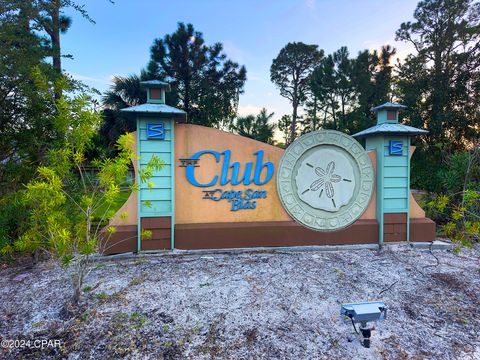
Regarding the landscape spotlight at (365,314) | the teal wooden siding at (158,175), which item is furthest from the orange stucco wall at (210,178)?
the landscape spotlight at (365,314)

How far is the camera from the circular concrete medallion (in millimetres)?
5961

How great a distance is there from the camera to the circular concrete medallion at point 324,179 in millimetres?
5961

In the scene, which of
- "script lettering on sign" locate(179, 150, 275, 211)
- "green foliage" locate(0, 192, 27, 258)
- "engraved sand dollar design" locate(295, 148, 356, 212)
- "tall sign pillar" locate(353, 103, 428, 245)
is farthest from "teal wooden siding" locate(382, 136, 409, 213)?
"green foliage" locate(0, 192, 27, 258)

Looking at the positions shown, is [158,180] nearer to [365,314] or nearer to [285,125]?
[365,314]

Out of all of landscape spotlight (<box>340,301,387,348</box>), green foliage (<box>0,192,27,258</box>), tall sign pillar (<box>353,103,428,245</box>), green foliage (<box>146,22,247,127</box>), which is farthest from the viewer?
green foliage (<box>146,22,247,127</box>)

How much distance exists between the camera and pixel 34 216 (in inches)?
136

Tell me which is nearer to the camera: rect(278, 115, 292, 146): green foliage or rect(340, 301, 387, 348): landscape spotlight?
rect(340, 301, 387, 348): landscape spotlight

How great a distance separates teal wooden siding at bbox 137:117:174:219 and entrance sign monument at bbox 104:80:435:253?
19mm

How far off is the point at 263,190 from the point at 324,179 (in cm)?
135

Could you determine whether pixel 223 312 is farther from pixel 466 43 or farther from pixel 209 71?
pixel 209 71

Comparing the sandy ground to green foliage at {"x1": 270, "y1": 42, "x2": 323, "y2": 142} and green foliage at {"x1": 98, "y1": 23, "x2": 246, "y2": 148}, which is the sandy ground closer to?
green foliage at {"x1": 98, "y1": 23, "x2": 246, "y2": 148}

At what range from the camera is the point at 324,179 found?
603cm

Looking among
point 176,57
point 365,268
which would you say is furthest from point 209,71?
point 365,268

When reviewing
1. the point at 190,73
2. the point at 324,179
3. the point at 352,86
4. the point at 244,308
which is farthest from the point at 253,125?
the point at 244,308
